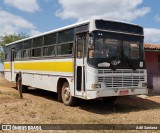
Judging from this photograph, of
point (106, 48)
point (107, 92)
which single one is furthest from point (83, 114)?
point (106, 48)

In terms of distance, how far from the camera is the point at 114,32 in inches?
485

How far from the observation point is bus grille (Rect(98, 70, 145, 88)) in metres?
12.0

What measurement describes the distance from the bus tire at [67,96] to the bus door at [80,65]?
771 millimetres

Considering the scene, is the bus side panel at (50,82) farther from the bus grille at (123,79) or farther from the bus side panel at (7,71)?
the bus side panel at (7,71)

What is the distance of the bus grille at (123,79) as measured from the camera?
12.0m

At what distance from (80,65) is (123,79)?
1691mm

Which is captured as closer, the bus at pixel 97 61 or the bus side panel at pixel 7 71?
the bus at pixel 97 61

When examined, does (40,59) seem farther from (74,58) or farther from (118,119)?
(118,119)

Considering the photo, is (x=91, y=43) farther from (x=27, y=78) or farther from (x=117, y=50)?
(x=27, y=78)

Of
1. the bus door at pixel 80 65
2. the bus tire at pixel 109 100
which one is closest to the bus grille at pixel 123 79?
the bus door at pixel 80 65

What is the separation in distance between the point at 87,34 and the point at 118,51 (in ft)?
4.34

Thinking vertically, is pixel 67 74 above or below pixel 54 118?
above

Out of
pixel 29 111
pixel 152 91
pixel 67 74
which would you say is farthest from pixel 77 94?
pixel 152 91

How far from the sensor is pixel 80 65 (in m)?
12.5
